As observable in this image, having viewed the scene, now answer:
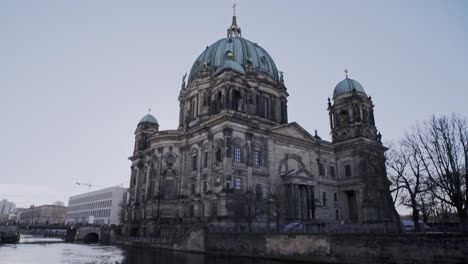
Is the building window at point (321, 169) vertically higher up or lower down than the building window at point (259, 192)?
higher up

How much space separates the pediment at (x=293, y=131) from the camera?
163 feet

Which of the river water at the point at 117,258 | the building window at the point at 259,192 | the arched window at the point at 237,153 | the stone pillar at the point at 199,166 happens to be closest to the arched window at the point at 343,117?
the building window at the point at 259,192

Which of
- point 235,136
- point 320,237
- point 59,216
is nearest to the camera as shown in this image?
point 320,237

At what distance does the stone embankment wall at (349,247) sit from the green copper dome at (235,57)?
108 ft

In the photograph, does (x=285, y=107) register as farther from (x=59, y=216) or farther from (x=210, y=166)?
(x=59, y=216)

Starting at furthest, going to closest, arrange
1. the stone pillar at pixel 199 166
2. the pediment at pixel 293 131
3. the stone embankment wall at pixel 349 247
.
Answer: the pediment at pixel 293 131, the stone pillar at pixel 199 166, the stone embankment wall at pixel 349 247

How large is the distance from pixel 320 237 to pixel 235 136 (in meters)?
20.0

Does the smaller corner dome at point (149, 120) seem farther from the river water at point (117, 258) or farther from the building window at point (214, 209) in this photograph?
the river water at point (117, 258)

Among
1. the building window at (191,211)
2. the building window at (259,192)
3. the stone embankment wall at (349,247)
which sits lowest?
the stone embankment wall at (349,247)

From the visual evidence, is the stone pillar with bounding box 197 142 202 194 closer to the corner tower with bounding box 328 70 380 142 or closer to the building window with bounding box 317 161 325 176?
the building window with bounding box 317 161 325 176

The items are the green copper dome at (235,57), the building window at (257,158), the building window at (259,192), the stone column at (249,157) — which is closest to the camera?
the stone column at (249,157)

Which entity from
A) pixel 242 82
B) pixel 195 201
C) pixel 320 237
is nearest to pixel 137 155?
pixel 195 201

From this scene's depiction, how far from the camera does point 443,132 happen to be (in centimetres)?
2975

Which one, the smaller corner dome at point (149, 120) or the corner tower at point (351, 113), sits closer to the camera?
the corner tower at point (351, 113)
